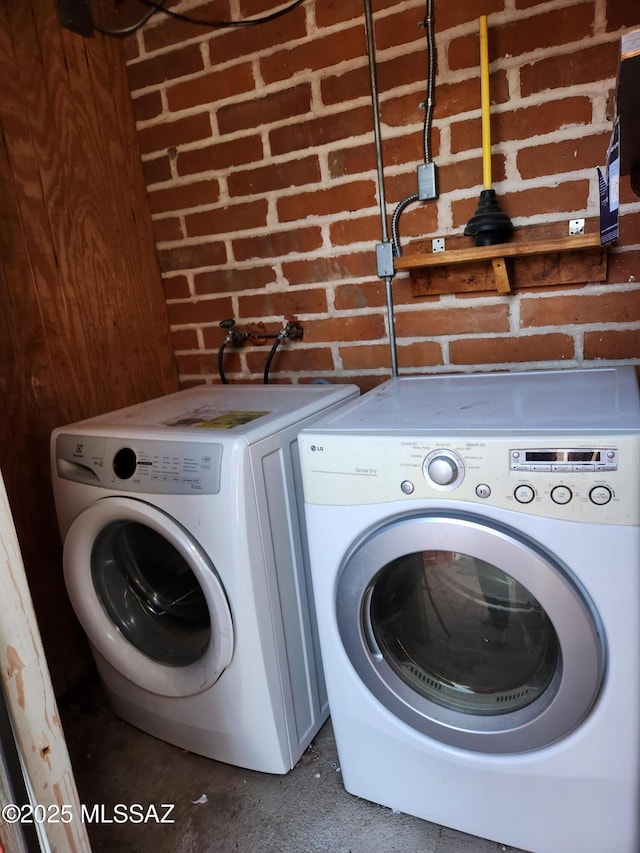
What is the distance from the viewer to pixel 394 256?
1601 millimetres

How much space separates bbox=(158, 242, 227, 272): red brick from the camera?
1909mm

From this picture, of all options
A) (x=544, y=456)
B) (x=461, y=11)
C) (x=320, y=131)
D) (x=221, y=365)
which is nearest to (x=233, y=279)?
(x=221, y=365)

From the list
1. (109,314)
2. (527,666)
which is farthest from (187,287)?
(527,666)

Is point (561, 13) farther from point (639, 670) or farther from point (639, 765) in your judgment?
point (639, 765)

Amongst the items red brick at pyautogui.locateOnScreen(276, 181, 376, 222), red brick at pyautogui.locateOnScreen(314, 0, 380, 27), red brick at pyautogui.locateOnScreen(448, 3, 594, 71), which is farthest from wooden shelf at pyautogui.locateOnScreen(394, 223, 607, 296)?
red brick at pyautogui.locateOnScreen(314, 0, 380, 27)

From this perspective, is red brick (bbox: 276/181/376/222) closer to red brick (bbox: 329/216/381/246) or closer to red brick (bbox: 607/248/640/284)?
red brick (bbox: 329/216/381/246)

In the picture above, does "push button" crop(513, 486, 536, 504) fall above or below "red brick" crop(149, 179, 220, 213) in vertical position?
below

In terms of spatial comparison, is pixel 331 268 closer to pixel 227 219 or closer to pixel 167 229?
pixel 227 219

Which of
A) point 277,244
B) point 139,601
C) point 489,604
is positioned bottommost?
point 139,601

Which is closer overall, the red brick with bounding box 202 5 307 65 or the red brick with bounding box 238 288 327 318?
the red brick with bounding box 202 5 307 65

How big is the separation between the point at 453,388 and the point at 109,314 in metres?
1.17

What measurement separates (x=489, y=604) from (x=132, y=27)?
203 centimetres

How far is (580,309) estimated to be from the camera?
1464 mm

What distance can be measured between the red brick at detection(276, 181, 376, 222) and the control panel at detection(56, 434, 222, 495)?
2.94ft
